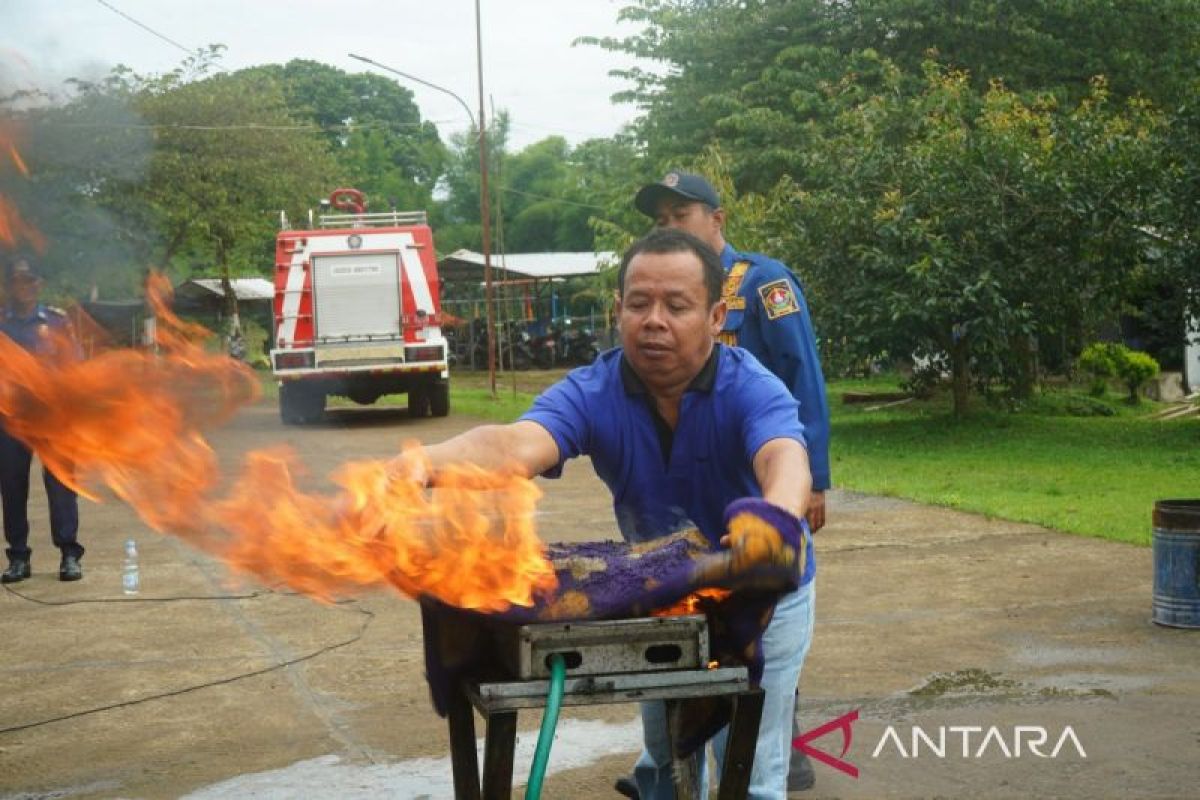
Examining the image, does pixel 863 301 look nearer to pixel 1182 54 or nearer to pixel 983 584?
pixel 983 584

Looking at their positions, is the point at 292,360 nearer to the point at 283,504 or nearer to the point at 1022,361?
the point at 1022,361

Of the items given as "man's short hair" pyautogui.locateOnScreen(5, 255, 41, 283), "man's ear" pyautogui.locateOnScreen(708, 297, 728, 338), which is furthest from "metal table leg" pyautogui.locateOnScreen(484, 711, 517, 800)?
"man's short hair" pyautogui.locateOnScreen(5, 255, 41, 283)

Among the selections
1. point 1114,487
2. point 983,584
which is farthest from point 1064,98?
point 983,584

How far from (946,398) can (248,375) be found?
60.4 feet

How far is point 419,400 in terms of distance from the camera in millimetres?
22812

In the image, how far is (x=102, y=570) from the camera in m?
9.75

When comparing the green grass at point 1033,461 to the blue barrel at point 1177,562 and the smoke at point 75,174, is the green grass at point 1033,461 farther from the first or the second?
the smoke at point 75,174

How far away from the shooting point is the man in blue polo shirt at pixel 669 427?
10.8 ft

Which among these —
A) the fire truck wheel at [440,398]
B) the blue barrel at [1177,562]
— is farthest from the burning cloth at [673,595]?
the fire truck wheel at [440,398]

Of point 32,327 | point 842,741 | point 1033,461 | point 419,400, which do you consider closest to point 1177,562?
point 842,741

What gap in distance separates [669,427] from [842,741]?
262 centimetres

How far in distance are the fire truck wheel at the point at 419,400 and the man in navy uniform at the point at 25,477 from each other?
13077 millimetres

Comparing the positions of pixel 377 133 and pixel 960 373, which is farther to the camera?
pixel 377 133

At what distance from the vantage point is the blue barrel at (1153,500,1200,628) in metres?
7.11
